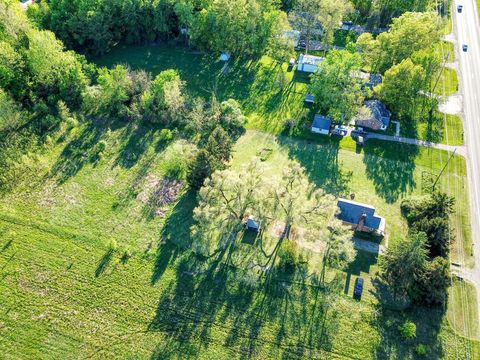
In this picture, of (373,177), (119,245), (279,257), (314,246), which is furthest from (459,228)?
(119,245)

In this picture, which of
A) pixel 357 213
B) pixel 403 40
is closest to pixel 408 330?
pixel 357 213

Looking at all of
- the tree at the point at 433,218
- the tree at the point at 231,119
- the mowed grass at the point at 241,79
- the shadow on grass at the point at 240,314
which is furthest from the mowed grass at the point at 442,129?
the shadow on grass at the point at 240,314

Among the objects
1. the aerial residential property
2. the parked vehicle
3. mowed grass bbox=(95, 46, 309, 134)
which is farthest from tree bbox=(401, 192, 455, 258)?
mowed grass bbox=(95, 46, 309, 134)

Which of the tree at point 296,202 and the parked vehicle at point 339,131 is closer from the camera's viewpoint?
the tree at point 296,202

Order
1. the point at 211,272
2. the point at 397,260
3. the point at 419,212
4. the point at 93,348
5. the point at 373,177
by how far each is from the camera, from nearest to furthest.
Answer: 1. the point at 93,348
2. the point at 397,260
3. the point at 211,272
4. the point at 419,212
5. the point at 373,177

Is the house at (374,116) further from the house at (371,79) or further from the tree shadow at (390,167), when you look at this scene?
the house at (371,79)

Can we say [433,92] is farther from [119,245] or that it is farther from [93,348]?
[93,348]
